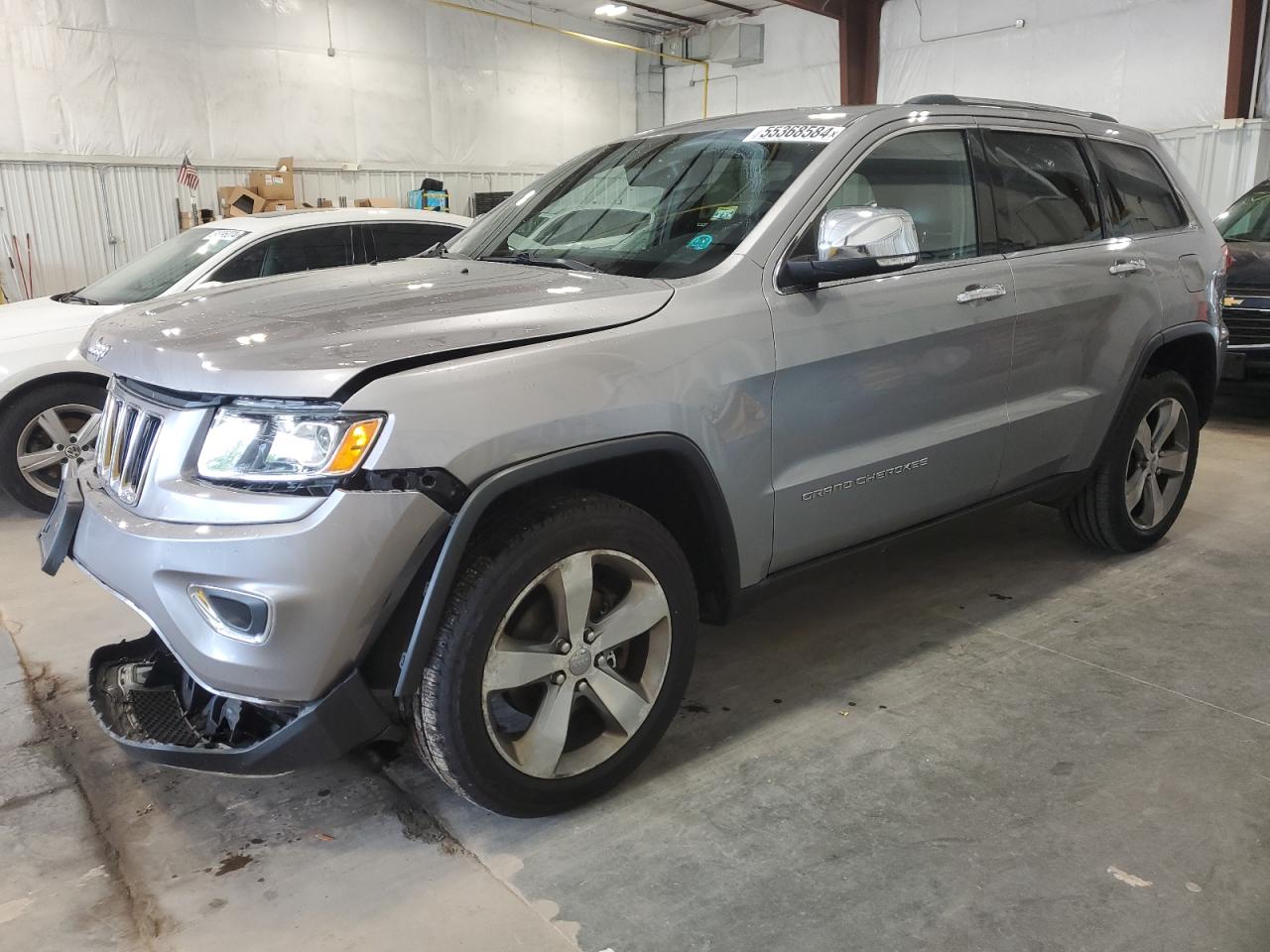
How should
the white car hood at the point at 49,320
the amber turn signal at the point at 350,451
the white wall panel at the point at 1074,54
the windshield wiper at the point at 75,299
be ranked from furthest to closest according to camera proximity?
the white wall panel at the point at 1074,54 → the windshield wiper at the point at 75,299 → the white car hood at the point at 49,320 → the amber turn signal at the point at 350,451

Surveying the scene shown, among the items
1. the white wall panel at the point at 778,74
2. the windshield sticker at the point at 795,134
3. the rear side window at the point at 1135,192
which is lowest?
the rear side window at the point at 1135,192

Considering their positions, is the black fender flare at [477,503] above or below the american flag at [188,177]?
below

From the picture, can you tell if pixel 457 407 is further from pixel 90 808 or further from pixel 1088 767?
pixel 1088 767

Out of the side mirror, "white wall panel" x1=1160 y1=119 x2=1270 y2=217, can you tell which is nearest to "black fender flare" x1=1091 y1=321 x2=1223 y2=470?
the side mirror

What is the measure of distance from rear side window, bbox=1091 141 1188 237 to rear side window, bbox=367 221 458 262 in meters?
3.94

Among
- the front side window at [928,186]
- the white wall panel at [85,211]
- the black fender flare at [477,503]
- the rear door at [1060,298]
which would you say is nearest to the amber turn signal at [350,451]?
the black fender flare at [477,503]

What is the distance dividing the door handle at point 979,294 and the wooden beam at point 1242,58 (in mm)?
9230

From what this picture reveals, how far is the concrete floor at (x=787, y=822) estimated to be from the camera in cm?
216

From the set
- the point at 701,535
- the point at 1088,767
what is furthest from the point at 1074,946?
the point at 701,535

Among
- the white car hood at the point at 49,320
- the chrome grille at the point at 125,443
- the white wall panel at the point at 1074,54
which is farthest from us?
the white wall panel at the point at 1074,54

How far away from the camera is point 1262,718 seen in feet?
9.84

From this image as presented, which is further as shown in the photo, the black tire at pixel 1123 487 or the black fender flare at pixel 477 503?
the black tire at pixel 1123 487

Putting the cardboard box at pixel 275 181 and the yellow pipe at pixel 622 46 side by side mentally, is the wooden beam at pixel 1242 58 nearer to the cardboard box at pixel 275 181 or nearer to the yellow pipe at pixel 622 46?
the yellow pipe at pixel 622 46

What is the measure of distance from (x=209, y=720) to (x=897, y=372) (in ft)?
6.99
